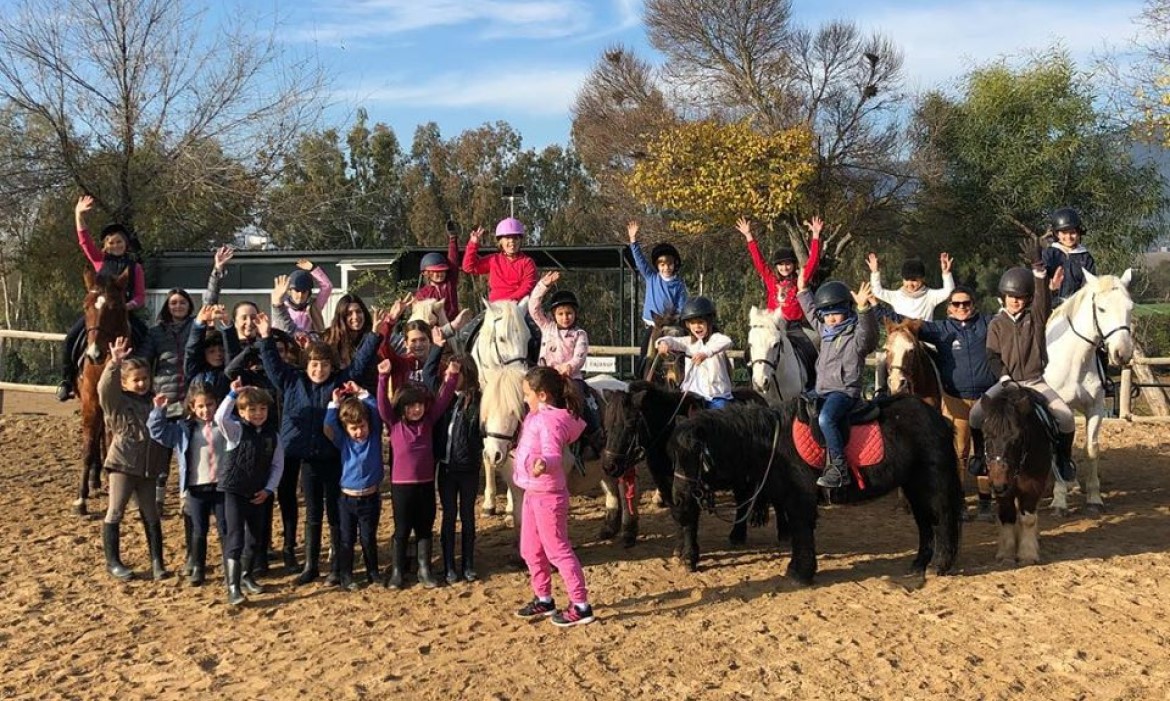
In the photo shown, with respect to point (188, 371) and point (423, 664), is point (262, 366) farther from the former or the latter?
point (423, 664)

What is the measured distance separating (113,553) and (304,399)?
1748 millimetres

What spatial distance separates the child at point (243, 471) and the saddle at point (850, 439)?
132 inches

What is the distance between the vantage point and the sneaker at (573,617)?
16.3 feet

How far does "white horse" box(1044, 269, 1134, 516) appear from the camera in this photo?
287 inches

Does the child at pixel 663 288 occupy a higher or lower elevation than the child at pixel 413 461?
higher

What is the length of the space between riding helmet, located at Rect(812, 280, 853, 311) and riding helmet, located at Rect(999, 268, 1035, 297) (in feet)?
5.40

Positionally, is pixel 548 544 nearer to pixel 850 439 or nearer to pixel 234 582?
pixel 234 582

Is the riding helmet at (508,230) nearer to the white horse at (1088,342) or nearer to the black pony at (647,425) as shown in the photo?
the black pony at (647,425)

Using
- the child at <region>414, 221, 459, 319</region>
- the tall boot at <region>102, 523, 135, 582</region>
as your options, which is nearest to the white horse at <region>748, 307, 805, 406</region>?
the child at <region>414, 221, 459, 319</region>

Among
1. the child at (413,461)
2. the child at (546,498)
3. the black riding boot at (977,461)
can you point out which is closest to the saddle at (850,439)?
the black riding boot at (977,461)

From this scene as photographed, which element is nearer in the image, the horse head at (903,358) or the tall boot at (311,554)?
the tall boot at (311,554)

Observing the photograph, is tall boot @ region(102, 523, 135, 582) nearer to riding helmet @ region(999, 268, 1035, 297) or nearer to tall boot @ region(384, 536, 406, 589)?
tall boot @ region(384, 536, 406, 589)

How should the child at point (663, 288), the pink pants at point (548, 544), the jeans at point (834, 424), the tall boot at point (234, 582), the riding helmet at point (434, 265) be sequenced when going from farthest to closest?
the child at point (663, 288)
the riding helmet at point (434, 265)
the jeans at point (834, 424)
the tall boot at point (234, 582)
the pink pants at point (548, 544)

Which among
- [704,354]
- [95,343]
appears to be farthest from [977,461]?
[95,343]
